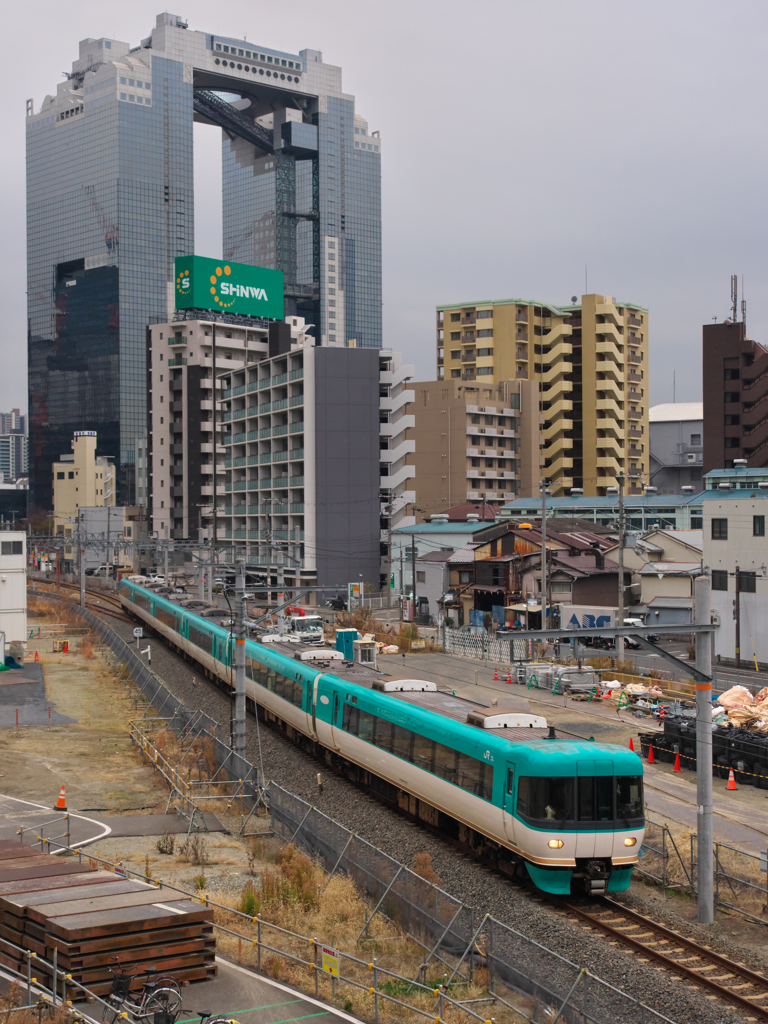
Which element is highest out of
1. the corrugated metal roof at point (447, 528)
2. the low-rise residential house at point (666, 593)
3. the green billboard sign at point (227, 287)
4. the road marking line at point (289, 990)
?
the green billboard sign at point (227, 287)

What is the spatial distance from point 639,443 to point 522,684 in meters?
72.6

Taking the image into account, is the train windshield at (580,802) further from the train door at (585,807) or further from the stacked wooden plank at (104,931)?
the stacked wooden plank at (104,931)

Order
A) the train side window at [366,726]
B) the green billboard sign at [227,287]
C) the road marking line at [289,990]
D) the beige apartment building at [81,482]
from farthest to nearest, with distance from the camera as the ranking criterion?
the beige apartment building at [81,482] → the green billboard sign at [227,287] → the train side window at [366,726] → the road marking line at [289,990]

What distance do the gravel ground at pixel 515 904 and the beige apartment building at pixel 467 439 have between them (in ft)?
225

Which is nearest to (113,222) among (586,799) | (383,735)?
(383,735)

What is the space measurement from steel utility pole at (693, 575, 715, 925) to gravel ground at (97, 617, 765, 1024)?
A: 554 millimetres

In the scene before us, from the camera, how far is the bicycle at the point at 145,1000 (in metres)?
10.1

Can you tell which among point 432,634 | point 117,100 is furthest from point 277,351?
point 117,100

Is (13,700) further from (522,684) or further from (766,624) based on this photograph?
(766,624)

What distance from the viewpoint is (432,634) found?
53969 mm

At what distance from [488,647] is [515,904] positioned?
102ft

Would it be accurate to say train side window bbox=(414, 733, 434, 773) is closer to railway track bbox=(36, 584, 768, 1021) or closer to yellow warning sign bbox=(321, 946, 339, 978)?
railway track bbox=(36, 584, 768, 1021)

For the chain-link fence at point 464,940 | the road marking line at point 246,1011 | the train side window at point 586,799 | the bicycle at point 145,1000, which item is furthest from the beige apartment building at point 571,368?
the bicycle at point 145,1000

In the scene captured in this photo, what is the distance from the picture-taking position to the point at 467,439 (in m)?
93.7
